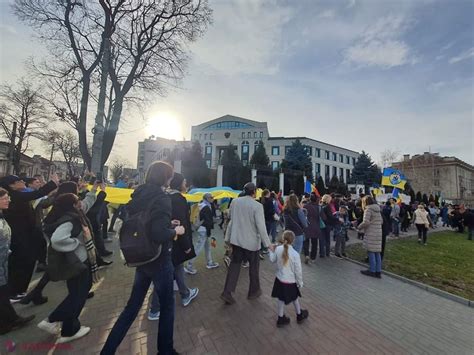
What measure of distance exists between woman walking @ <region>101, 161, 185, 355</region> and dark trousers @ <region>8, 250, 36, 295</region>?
2.73 meters

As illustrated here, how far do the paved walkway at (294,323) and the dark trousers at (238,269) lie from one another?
0.91ft

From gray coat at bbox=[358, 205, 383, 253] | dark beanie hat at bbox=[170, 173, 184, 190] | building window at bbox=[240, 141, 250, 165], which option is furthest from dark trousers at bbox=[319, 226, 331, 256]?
building window at bbox=[240, 141, 250, 165]

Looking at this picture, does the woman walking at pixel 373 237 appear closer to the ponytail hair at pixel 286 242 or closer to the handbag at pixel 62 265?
the ponytail hair at pixel 286 242

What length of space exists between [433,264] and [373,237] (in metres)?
3.33

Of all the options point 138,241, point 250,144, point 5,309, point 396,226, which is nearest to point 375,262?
point 138,241

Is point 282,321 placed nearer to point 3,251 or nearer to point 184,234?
point 184,234

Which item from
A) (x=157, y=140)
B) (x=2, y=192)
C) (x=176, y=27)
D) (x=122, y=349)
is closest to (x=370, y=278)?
(x=122, y=349)

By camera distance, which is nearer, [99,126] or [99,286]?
[99,286]

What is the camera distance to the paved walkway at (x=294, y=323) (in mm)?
2914

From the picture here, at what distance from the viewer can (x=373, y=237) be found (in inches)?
227

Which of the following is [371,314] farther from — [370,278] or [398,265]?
[398,265]

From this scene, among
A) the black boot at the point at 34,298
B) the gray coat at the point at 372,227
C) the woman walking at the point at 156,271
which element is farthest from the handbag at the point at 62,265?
the gray coat at the point at 372,227

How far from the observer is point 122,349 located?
2801mm

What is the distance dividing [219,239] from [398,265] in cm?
630
